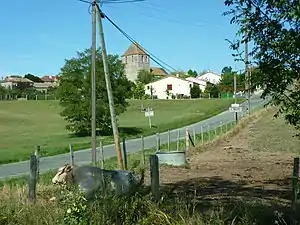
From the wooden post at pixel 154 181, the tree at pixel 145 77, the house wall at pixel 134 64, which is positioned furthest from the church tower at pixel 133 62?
the wooden post at pixel 154 181

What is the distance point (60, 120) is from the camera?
284 ft

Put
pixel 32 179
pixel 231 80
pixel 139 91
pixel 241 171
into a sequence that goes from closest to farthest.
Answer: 1. pixel 32 179
2. pixel 241 171
3. pixel 231 80
4. pixel 139 91

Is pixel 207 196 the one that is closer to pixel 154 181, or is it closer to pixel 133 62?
pixel 154 181

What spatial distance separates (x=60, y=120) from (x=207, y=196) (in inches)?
2959

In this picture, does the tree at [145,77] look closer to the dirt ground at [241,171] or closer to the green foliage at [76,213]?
the dirt ground at [241,171]

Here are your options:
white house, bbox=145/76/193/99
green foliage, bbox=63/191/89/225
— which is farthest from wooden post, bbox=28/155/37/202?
white house, bbox=145/76/193/99

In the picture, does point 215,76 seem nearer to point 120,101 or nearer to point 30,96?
point 30,96

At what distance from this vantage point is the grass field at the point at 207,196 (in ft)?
23.1

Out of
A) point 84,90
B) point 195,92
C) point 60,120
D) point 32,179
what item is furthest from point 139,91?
point 32,179

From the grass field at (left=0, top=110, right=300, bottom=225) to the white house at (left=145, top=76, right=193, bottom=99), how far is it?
106 metres

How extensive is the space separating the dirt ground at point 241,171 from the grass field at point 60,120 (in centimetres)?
1319

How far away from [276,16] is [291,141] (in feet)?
104

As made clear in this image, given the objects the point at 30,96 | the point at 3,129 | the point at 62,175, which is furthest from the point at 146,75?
the point at 62,175

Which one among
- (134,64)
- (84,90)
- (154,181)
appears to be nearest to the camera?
(154,181)
